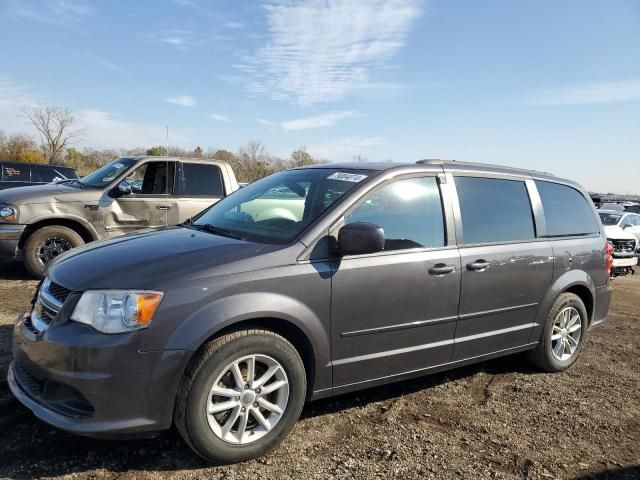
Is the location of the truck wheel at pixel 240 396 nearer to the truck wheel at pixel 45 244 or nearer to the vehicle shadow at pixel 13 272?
the truck wheel at pixel 45 244

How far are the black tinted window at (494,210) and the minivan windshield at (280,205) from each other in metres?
0.90

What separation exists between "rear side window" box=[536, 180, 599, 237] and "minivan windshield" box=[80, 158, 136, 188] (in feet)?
19.3

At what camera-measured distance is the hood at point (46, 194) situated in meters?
6.85

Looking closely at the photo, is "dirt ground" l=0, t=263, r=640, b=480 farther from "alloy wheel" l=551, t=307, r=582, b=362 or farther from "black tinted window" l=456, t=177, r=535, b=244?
"black tinted window" l=456, t=177, r=535, b=244

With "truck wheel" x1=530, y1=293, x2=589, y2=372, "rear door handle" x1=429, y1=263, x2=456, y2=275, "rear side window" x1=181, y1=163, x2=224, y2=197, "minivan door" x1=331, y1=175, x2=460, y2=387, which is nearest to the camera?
"minivan door" x1=331, y1=175, x2=460, y2=387

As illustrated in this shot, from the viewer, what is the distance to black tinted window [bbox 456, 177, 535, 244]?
3936 millimetres

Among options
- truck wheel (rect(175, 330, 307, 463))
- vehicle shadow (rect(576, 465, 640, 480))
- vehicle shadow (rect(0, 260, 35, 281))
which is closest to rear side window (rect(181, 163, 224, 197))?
vehicle shadow (rect(0, 260, 35, 281))

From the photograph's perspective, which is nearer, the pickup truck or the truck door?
the pickup truck

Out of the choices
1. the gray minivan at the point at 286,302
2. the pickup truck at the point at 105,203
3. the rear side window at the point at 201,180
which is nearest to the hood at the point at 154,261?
the gray minivan at the point at 286,302

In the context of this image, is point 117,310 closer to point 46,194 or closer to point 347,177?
point 347,177

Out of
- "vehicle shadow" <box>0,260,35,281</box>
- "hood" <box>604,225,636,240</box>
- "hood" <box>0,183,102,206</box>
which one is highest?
"hood" <box>0,183,102,206</box>

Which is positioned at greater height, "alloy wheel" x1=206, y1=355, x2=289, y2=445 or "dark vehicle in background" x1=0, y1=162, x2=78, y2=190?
"dark vehicle in background" x1=0, y1=162, x2=78, y2=190

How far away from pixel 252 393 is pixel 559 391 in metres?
2.85

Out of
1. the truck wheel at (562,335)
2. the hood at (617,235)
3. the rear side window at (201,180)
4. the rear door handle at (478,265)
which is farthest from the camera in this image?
the hood at (617,235)
